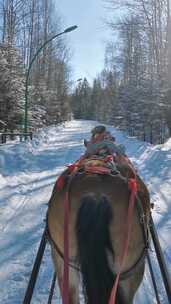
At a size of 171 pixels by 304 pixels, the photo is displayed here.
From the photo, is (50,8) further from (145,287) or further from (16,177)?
(145,287)

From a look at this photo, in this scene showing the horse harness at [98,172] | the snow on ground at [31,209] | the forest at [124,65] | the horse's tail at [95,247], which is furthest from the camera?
the forest at [124,65]

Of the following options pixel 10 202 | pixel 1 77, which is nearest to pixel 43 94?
pixel 1 77

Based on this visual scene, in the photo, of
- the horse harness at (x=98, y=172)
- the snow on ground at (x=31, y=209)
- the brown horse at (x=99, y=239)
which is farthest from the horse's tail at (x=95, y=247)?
the snow on ground at (x=31, y=209)

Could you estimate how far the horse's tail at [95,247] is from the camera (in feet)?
7.99

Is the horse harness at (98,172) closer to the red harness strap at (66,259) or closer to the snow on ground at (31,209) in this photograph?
the red harness strap at (66,259)

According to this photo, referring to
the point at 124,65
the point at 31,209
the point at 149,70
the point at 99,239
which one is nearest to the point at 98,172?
the point at 99,239

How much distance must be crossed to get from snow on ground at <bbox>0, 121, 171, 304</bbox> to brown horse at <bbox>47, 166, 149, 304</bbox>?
146 centimetres

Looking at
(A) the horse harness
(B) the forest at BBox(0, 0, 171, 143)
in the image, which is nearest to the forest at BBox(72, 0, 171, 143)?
(B) the forest at BBox(0, 0, 171, 143)

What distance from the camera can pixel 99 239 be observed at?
249 centimetres

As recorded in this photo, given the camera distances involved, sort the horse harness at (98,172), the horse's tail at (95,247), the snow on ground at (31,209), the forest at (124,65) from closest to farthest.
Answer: the horse's tail at (95,247) → the horse harness at (98,172) → the snow on ground at (31,209) → the forest at (124,65)

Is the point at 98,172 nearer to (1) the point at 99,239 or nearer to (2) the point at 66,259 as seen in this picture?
(1) the point at 99,239

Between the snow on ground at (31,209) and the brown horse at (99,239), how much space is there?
146cm

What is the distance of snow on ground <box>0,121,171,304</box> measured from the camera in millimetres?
4297

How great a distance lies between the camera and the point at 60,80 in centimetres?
5216
